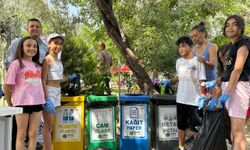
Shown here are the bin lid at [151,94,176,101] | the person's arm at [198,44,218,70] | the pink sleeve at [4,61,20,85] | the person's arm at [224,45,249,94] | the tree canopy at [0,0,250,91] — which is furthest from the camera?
the tree canopy at [0,0,250,91]

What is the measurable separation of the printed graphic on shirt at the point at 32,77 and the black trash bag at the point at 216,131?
1995 millimetres

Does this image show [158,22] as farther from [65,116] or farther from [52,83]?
[52,83]

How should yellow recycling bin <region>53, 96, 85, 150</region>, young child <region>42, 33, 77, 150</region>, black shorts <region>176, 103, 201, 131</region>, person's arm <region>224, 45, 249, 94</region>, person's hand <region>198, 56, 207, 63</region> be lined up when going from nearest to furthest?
person's arm <region>224, 45, 249, 94</region> → young child <region>42, 33, 77, 150</region> → person's hand <region>198, 56, 207, 63</region> → black shorts <region>176, 103, 201, 131</region> → yellow recycling bin <region>53, 96, 85, 150</region>

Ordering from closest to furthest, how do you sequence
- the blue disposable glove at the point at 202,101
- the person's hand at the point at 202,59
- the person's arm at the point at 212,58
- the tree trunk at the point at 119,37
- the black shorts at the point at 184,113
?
the blue disposable glove at the point at 202,101 < the person's hand at the point at 202,59 < the person's arm at the point at 212,58 < the black shorts at the point at 184,113 < the tree trunk at the point at 119,37

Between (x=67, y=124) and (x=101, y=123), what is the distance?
0.49 m

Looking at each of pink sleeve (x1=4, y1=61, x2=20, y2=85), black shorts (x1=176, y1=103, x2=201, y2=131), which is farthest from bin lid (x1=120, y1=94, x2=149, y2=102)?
pink sleeve (x1=4, y1=61, x2=20, y2=85)

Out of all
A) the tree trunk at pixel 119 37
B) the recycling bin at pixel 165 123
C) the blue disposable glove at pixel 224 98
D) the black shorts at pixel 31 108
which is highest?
the tree trunk at pixel 119 37

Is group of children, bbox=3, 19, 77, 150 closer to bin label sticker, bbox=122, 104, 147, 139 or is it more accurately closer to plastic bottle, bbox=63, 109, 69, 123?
plastic bottle, bbox=63, 109, 69, 123

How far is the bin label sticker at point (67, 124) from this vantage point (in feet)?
16.7

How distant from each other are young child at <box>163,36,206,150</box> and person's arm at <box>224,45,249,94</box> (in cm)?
96

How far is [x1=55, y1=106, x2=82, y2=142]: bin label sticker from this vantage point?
5090mm

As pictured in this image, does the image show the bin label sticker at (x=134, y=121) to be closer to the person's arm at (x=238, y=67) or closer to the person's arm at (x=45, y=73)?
the person's arm at (x=45, y=73)

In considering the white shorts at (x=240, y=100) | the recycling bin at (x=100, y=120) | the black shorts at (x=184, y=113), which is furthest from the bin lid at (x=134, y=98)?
the white shorts at (x=240, y=100)

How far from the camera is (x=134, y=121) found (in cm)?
516
